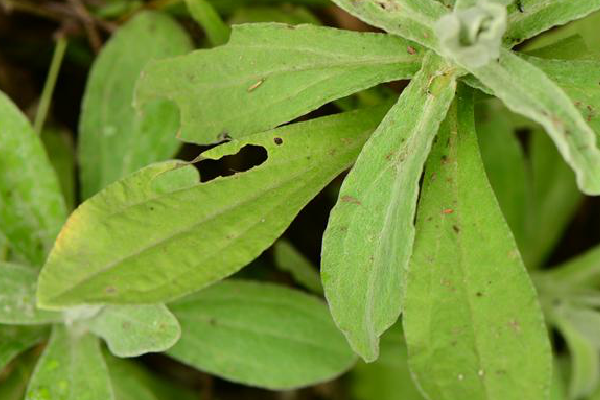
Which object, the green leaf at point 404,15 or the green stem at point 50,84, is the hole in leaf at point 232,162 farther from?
the green leaf at point 404,15

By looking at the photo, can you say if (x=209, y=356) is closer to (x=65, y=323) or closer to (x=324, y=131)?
(x=65, y=323)

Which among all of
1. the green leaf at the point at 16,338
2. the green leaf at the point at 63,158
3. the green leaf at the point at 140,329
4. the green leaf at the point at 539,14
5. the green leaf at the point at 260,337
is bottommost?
the green leaf at the point at 16,338

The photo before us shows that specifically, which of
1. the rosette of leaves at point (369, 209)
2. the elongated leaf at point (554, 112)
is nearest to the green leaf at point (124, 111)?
the rosette of leaves at point (369, 209)

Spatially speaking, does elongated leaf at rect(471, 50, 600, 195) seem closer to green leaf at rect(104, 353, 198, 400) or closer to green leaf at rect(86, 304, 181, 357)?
green leaf at rect(86, 304, 181, 357)

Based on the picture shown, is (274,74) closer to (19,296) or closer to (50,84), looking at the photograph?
(19,296)

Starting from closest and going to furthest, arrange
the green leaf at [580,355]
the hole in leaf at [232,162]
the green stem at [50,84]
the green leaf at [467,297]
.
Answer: the green leaf at [467,297] → the green leaf at [580,355] → the green stem at [50,84] → the hole in leaf at [232,162]

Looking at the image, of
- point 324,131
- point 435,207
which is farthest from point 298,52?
point 435,207
